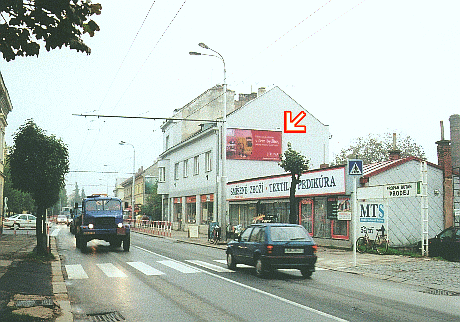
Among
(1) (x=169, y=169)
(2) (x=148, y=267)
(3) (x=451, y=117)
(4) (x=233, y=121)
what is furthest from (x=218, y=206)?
(2) (x=148, y=267)

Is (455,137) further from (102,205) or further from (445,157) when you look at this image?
(102,205)

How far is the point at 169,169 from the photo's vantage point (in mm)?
58875

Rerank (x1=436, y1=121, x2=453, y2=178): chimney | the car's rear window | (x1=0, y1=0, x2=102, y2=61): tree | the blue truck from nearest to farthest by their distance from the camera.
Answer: (x1=0, y1=0, x2=102, y2=61): tree < the car's rear window < the blue truck < (x1=436, y1=121, x2=453, y2=178): chimney

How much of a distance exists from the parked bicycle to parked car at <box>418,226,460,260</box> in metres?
2.06

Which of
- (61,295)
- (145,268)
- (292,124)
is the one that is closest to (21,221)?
(292,124)

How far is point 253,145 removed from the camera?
43188 mm

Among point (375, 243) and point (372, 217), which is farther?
point (372, 217)

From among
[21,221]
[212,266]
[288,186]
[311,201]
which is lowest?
[212,266]

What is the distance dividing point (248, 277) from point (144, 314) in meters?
5.65

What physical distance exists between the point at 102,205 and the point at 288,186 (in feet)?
34.9

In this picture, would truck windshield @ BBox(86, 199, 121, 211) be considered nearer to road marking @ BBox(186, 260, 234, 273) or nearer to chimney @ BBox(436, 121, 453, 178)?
road marking @ BBox(186, 260, 234, 273)

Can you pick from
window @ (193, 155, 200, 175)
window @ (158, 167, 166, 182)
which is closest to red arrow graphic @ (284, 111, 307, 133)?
window @ (193, 155, 200, 175)

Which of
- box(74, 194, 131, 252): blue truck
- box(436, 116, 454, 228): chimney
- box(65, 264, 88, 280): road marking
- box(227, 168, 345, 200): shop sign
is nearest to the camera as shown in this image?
box(65, 264, 88, 280): road marking

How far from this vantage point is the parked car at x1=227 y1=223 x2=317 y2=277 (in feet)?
45.7
